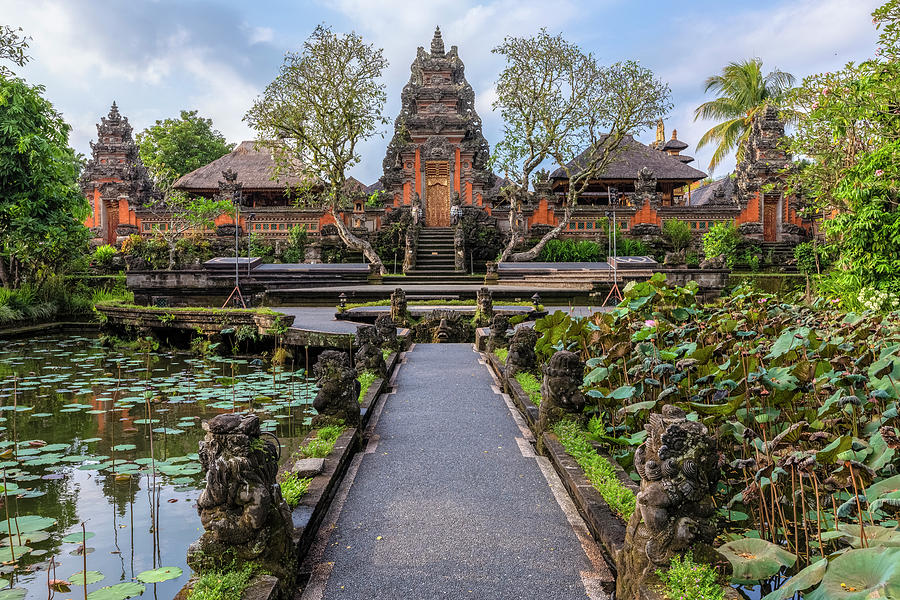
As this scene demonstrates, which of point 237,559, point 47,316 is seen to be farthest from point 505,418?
point 47,316

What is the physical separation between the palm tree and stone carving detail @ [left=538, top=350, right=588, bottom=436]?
25001 millimetres

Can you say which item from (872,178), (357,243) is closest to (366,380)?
(872,178)

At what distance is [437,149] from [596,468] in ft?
67.3

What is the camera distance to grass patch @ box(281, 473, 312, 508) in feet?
10.6

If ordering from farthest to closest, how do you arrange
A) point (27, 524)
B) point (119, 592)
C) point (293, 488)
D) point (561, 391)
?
point (561, 391) < point (27, 524) < point (293, 488) < point (119, 592)

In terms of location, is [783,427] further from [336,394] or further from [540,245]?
[540,245]

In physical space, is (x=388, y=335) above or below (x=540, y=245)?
below

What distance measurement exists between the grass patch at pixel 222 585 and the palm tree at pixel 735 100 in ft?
91.7

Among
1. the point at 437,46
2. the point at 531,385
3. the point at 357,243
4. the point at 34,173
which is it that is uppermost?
the point at 437,46

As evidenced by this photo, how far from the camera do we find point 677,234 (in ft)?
72.2

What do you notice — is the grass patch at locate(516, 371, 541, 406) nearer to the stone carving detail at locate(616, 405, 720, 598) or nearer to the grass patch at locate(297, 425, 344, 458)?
the grass patch at locate(297, 425, 344, 458)

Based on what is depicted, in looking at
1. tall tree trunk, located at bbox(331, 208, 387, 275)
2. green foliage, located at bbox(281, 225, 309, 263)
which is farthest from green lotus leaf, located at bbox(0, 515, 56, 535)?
green foliage, located at bbox(281, 225, 309, 263)

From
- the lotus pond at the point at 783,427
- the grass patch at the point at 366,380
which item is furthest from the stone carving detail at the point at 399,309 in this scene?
the lotus pond at the point at 783,427

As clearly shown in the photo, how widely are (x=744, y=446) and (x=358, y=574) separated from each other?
90.3 inches
